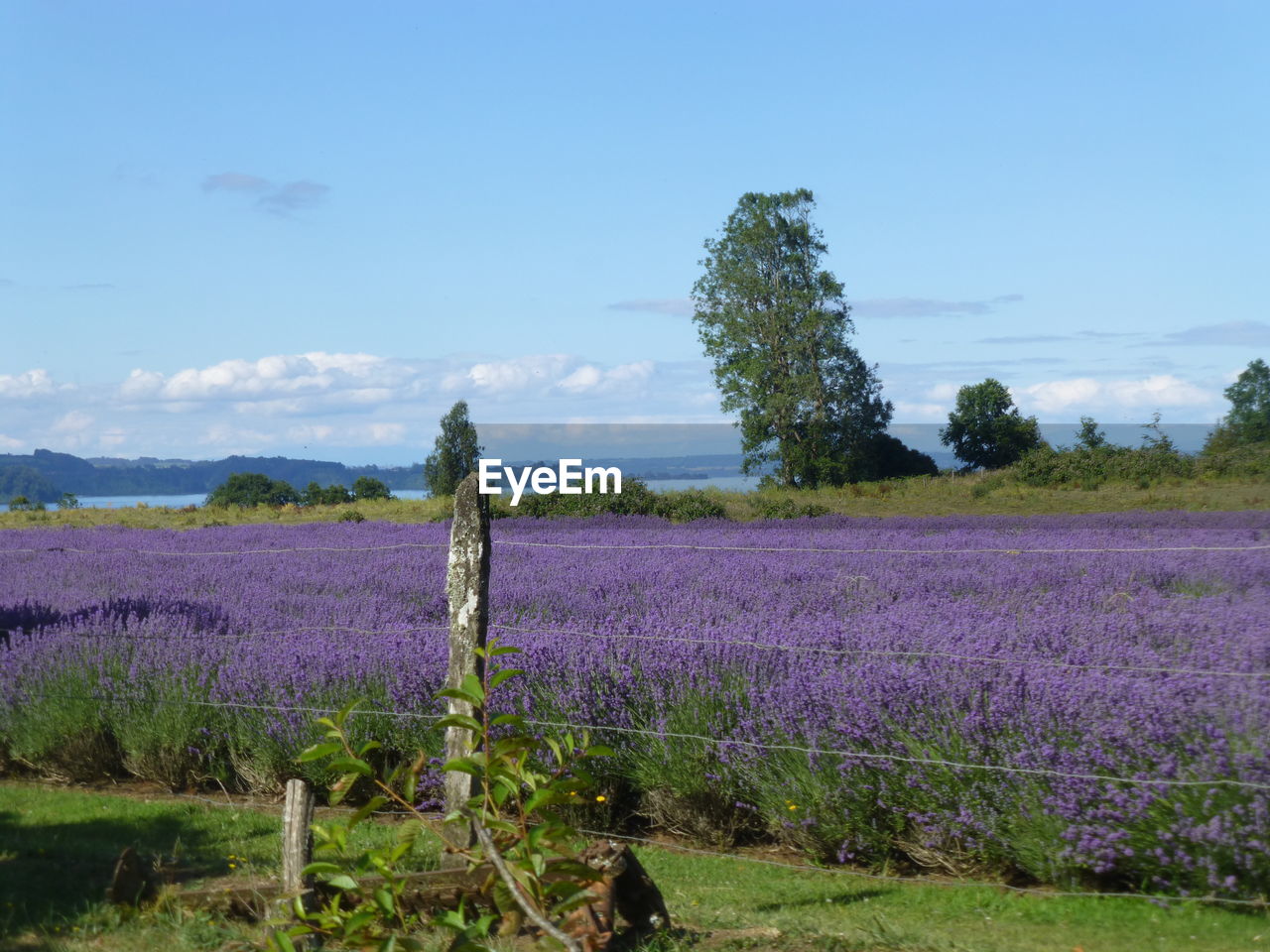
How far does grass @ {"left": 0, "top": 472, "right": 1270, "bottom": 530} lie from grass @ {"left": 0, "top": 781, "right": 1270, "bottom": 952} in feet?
49.6

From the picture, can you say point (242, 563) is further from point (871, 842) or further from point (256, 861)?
point (871, 842)

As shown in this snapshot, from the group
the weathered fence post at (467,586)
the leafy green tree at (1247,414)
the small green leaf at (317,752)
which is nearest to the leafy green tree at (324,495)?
the leafy green tree at (1247,414)

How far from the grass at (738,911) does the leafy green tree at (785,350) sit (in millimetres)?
32818

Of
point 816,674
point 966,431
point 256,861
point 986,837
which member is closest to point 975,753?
point 986,837

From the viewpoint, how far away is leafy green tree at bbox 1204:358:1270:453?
27859 millimetres

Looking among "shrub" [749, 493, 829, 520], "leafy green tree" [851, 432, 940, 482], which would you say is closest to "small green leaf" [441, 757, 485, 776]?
"shrub" [749, 493, 829, 520]

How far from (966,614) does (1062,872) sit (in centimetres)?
227

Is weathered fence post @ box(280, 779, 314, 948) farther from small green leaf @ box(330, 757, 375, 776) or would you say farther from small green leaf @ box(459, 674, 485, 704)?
small green leaf @ box(459, 674, 485, 704)

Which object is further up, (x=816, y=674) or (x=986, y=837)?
(x=816, y=674)

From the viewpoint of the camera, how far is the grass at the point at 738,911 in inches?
126

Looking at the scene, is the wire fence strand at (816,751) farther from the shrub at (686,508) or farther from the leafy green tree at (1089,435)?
the leafy green tree at (1089,435)

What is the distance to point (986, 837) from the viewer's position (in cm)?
400

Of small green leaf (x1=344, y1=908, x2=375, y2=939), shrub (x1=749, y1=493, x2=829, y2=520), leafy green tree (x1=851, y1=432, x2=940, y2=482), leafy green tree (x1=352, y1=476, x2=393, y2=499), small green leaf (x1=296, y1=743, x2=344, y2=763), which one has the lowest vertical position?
small green leaf (x1=344, y1=908, x2=375, y2=939)

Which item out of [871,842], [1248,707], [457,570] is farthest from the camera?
[871,842]
